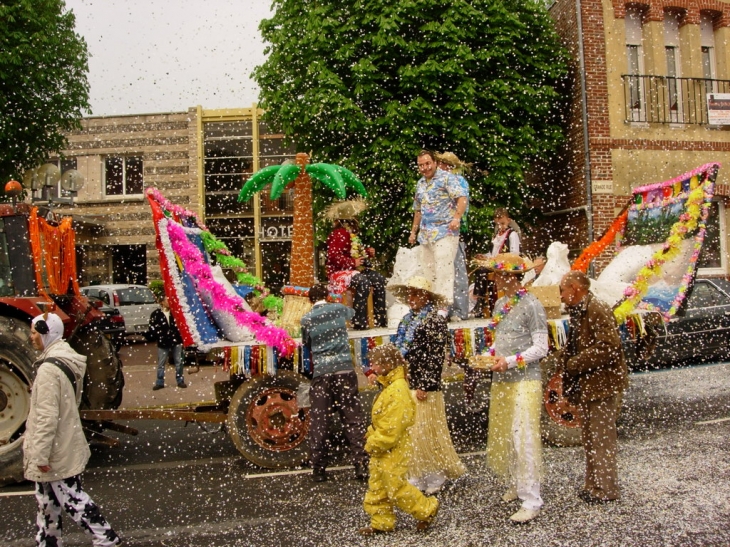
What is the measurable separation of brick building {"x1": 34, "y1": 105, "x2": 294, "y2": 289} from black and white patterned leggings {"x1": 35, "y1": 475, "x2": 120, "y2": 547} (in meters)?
19.9

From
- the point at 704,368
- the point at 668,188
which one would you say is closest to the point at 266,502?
the point at 668,188

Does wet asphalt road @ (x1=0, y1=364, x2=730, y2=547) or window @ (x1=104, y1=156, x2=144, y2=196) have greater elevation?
window @ (x1=104, y1=156, x2=144, y2=196)

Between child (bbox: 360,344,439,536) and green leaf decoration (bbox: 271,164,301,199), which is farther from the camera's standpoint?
green leaf decoration (bbox: 271,164,301,199)

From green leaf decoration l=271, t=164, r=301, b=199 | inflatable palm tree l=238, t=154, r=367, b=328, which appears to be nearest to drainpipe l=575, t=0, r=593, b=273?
inflatable palm tree l=238, t=154, r=367, b=328

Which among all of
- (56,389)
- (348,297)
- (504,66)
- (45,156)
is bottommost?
(56,389)

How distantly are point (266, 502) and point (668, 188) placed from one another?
524 cm

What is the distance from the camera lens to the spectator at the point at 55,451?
4344 millimetres

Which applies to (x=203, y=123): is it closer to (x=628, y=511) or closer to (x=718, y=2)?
Result: (x=718, y=2)

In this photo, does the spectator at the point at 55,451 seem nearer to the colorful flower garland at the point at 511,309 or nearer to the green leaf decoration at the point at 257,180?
the colorful flower garland at the point at 511,309

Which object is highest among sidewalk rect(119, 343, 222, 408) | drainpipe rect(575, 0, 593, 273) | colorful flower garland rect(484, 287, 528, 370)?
drainpipe rect(575, 0, 593, 273)

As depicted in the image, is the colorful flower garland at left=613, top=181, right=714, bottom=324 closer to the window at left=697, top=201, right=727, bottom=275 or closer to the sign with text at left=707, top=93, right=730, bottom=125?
the window at left=697, top=201, right=727, bottom=275

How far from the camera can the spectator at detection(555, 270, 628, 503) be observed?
16.8 ft

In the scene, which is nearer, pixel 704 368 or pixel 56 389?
pixel 56 389

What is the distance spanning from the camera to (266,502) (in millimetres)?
5566
